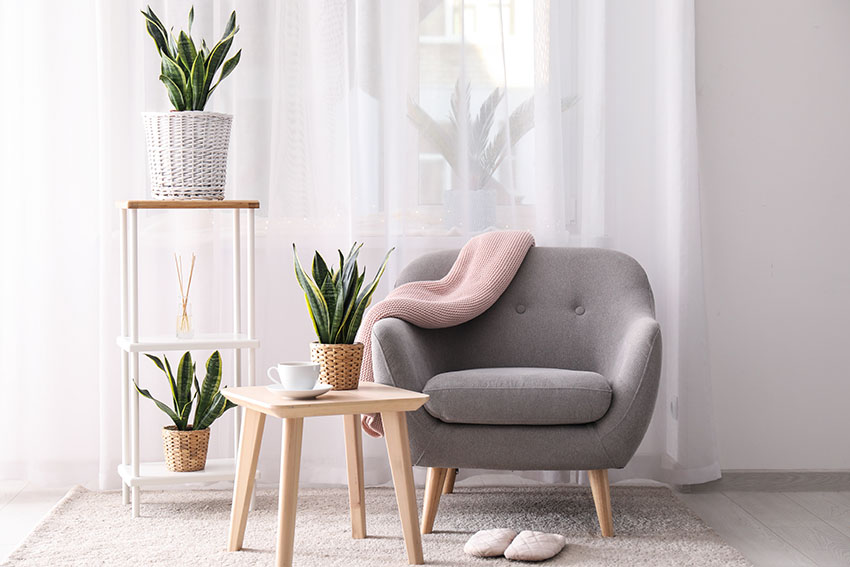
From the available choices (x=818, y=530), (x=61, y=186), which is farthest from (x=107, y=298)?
(x=818, y=530)

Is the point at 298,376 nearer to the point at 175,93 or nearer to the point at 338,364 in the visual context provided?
the point at 338,364

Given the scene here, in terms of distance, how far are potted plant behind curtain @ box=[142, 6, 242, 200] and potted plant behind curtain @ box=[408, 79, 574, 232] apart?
2.40 feet

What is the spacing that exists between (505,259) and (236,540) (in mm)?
1152

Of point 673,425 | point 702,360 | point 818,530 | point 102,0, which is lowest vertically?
point 818,530

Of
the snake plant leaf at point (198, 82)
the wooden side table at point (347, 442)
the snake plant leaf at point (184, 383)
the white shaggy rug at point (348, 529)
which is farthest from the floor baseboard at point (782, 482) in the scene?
the snake plant leaf at point (198, 82)

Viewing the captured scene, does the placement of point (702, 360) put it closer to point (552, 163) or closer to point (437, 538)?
point (552, 163)

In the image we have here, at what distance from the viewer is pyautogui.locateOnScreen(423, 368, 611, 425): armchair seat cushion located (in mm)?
2432

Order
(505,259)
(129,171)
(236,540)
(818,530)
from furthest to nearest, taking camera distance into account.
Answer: (129,171) < (505,259) < (818,530) < (236,540)

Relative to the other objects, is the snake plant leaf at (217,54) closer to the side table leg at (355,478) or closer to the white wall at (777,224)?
the side table leg at (355,478)

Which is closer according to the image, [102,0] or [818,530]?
[818,530]

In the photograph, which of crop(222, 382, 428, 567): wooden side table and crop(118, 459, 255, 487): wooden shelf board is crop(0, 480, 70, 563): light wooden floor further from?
crop(222, 382, 428, 567): wooden side table

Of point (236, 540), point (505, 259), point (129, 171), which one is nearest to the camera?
point (236, 540)

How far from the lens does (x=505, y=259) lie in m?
2.89

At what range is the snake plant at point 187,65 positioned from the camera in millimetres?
2660
